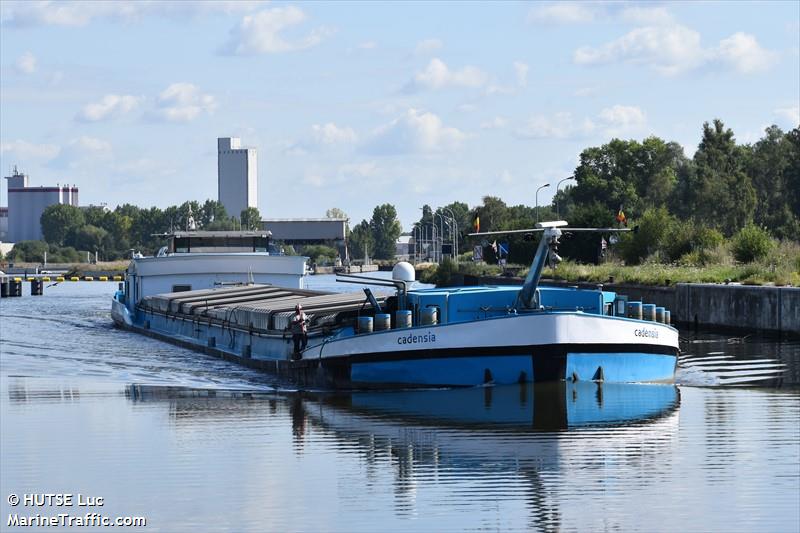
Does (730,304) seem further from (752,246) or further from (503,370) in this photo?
(503,370)

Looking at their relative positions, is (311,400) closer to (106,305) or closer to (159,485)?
(159,485)

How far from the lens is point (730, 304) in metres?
47.3

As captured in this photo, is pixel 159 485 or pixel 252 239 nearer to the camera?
pixel 159 485

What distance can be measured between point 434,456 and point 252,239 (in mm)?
34161

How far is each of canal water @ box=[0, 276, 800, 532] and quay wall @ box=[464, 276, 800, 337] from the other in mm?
13068

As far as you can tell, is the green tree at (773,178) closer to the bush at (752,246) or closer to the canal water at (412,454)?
the bush at (752,246)

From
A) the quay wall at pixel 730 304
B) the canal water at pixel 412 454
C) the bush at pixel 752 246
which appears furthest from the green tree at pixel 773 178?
the canal water at pixel 412 454

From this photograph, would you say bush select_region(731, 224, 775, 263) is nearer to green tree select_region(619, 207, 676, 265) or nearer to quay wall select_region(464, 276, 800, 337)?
quay wall select_region(464, 276, 800, 337)

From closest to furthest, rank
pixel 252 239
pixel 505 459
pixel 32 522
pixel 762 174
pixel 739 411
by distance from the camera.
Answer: pixel 32 522
pixel 505 459
pixel 739 411
pixel 252 239
pixel 762 174

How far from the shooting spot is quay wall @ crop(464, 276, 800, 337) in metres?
42.7

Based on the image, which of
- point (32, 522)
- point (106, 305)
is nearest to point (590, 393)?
point (32, 522)

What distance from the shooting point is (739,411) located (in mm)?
22578

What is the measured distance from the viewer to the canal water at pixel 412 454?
48.4 ft

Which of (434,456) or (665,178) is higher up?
(665,178)
